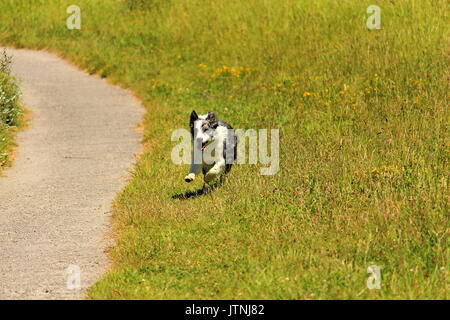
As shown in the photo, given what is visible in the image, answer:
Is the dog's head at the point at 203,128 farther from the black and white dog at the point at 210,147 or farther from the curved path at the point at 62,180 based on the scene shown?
the curved path at the point at 62,180

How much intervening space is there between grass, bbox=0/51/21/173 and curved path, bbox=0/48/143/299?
0.91 feet

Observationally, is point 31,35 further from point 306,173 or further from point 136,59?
point 306,173

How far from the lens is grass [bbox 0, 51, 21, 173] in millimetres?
13390

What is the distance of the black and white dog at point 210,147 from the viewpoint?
911cm

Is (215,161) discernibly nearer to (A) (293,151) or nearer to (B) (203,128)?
(B) (203,128)

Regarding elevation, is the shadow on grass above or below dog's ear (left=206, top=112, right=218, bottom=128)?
below

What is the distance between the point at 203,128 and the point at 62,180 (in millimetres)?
3780

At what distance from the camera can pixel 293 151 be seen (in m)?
10.8

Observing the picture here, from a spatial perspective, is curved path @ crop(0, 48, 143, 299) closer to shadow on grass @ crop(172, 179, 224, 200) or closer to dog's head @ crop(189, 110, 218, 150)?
shadow on grass @ crop(172, 179, 224, 200)

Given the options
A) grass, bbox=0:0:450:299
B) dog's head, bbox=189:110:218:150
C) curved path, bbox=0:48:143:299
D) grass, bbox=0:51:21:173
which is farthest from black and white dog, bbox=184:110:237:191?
grass, bbox=0:51:21:173

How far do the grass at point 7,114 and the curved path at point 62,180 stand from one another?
0.28 m

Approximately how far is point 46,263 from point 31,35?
19594 millimetres

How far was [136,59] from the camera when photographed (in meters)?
20.6
